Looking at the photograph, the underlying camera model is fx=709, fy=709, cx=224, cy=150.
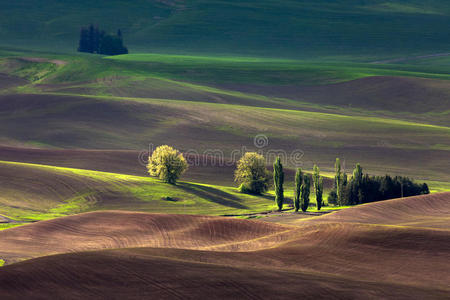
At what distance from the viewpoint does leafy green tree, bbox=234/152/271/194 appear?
87.2 m

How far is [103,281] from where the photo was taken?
28156 millimetres

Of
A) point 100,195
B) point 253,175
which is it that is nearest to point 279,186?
point 253,175

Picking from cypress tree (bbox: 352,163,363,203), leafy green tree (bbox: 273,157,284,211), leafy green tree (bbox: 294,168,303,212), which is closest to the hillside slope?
cypress tree (bbox: 352,163,363,203)

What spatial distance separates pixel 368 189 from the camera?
7800cm

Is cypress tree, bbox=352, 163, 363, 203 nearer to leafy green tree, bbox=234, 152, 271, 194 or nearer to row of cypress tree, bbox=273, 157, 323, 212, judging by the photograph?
row of cypress tree, bbox=273, 157, 323, 212

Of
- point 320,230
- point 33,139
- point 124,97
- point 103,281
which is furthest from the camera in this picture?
point 124,97

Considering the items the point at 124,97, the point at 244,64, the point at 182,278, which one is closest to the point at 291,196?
the point at 182,278

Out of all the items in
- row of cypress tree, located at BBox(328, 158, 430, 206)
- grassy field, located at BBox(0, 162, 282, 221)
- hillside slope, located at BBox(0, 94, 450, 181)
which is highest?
hillside slope, located at BBox(0, 94, 450, 181)

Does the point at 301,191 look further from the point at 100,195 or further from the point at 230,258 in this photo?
the point at 230,258

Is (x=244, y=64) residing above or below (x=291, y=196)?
above

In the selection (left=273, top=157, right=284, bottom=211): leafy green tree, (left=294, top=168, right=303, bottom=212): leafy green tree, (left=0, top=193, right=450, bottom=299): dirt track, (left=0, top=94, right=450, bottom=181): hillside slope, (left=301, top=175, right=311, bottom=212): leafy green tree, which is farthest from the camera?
(left=0, top=94, right=450, bottom=181): hillside slope

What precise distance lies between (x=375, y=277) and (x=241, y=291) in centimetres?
921

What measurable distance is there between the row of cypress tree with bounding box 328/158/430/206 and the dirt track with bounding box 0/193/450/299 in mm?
17606

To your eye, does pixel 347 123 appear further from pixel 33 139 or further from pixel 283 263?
pixel 283 263
